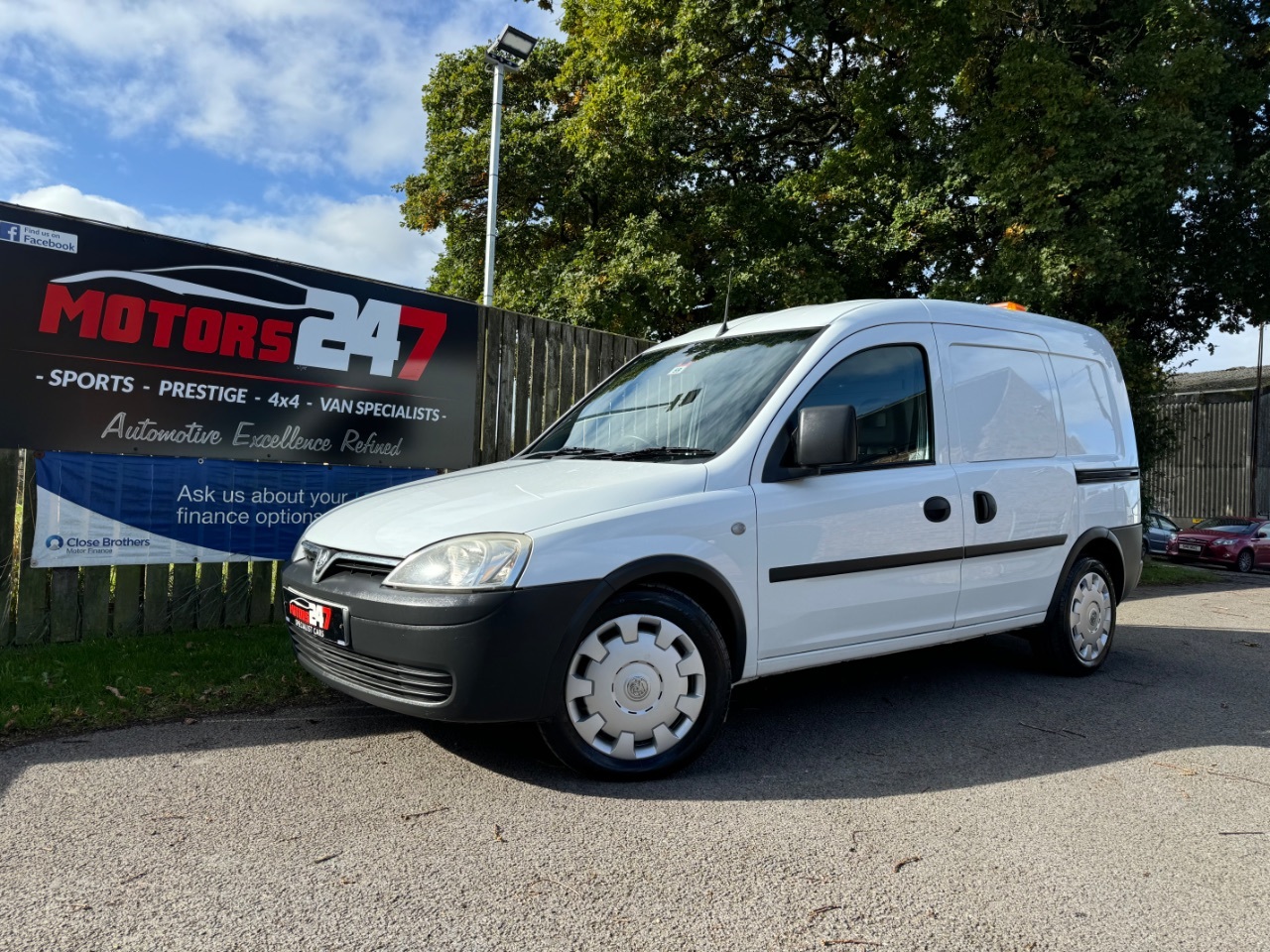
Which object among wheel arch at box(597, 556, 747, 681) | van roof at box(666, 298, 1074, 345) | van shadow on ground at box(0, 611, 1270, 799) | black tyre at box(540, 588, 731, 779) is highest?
van roof at box(666, 298, 1074, 345)

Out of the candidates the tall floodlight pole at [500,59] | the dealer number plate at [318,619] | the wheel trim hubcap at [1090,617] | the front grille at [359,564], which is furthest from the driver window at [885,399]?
Result: the tall floodlight pole at [500,59]

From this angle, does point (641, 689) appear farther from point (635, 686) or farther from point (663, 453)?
point (663, 453)

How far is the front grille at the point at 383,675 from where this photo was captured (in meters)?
3.40

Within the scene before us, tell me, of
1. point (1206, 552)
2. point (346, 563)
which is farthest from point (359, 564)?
point (1206, 552)

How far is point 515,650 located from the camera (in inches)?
131

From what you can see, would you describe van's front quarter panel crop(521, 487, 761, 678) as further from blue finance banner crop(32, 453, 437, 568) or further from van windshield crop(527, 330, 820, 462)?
blue finance banner crop(32, 453, 437, 568)

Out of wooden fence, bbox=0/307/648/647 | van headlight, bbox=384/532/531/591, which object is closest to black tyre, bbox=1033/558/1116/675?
van headlight, bbox=384/532/531/591

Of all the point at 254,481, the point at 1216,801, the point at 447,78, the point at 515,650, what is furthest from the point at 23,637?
the point at 447,78

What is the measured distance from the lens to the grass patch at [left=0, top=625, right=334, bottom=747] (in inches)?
165

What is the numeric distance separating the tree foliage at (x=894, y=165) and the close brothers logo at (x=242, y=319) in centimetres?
723

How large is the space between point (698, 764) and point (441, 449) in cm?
402

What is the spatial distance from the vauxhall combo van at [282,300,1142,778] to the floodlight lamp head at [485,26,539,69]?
9.54 meters

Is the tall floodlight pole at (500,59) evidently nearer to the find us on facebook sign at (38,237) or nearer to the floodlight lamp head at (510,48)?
the floodlight lamp head at (510,48)

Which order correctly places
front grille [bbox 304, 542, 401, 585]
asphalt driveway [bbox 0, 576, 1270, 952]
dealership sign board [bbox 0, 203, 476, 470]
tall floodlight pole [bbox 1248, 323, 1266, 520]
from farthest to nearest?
tall floodlight pole [bbox 1248, 323, 1266, 520], dealership sign board [bbox 0, 203, 476, 470], front grille [bbox 304, 542, 401, 585], asphalt driveway [bbox 0, 576, 1270, 952]
